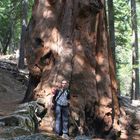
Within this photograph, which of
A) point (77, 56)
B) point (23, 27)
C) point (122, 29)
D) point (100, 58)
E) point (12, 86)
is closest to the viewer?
point (77, 56)

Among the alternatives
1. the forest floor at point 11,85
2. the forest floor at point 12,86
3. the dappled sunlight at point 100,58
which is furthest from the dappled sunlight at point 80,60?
the forest floor at point 11,85

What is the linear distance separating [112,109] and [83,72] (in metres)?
2.15

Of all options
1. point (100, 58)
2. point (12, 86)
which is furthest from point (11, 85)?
point (100, 58)

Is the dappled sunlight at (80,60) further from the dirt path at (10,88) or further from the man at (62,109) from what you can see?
the dirt path at (10,88)

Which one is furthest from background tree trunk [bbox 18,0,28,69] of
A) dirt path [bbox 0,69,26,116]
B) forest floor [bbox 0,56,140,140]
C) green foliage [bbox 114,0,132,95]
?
green foliage [bbox 114,0,132,95]

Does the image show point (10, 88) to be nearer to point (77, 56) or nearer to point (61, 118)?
point (77, 56)

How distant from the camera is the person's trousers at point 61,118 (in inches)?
504

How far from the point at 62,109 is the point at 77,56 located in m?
3.32

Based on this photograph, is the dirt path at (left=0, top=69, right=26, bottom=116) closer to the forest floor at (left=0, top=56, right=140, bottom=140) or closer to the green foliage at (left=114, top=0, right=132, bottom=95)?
the forest floor at (left=0, top=56, right=140, bottom=140)

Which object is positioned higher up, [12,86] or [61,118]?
[12,86]

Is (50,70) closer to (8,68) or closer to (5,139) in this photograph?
(5,139)

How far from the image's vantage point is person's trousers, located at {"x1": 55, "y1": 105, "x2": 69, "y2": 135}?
1280cm

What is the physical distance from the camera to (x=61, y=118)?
42.7 feet

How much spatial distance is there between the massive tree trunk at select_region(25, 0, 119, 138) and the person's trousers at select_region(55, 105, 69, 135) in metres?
1.59
